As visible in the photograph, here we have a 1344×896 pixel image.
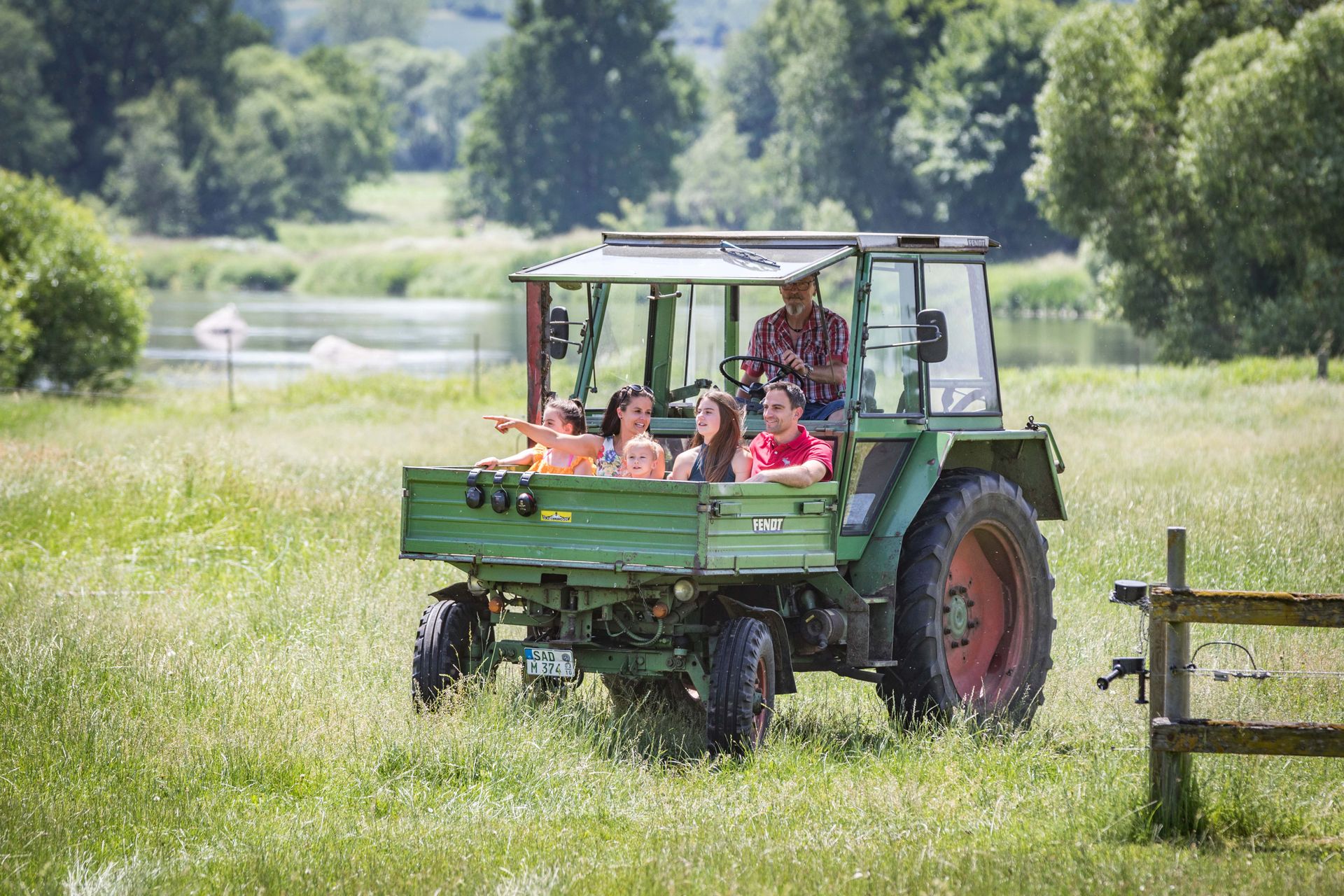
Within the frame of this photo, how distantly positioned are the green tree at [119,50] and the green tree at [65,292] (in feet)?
318

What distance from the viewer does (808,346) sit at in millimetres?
8578

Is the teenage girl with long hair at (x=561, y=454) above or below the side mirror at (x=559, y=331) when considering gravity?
below

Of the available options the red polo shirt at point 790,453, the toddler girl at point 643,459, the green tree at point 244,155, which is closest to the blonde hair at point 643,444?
the toddler girl at point 643,459

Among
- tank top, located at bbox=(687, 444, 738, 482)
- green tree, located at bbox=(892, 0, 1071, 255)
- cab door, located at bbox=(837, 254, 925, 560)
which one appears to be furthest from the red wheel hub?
green tree, located at bbox=(892, 0, 1071, 255)

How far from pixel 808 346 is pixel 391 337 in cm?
4490

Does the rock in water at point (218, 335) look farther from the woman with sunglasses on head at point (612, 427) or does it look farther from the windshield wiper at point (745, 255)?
the windshield wiper at point (745, 255)

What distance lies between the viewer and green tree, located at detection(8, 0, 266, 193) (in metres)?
122

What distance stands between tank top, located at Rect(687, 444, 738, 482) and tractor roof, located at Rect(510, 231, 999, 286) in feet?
2.71

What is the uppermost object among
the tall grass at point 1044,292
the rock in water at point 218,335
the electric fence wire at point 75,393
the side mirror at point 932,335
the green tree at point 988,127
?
the green tree at point 988,127

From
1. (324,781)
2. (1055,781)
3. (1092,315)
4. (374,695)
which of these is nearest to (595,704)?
(374,695)

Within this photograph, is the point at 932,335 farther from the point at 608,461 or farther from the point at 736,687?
the point at 736,687

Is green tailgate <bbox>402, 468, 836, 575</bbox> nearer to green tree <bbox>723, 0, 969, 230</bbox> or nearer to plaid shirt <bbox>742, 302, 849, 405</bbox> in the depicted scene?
plaid shirt <bbox>742, 302, 849, 405</bbox>

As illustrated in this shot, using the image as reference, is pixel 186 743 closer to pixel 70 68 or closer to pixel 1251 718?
pixel 1251 718

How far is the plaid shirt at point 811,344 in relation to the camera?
8422 millimetres
